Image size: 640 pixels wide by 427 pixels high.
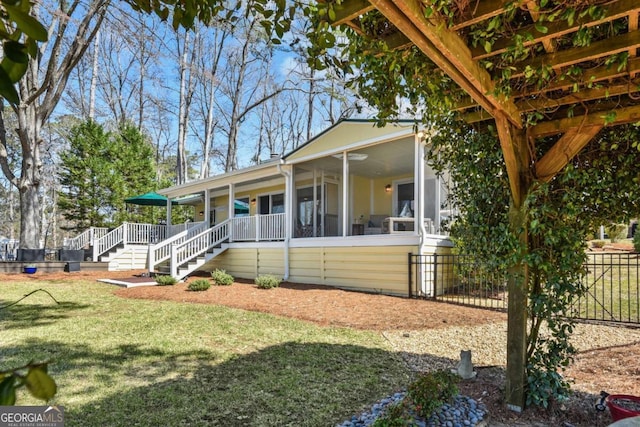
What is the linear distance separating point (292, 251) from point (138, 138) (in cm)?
1469

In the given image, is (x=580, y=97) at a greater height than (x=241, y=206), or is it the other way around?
(x=580, y=97)

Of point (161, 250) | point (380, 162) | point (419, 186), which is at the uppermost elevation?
point (380, 162)

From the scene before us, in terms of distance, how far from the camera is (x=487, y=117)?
3.32 meters

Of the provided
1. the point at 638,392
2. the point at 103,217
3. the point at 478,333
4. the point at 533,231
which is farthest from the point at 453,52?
the point at 103,217

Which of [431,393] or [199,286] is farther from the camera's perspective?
[199,286]

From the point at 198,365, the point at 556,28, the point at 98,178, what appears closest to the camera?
the point at 556,28

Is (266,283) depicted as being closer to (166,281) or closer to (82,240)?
(166,281)

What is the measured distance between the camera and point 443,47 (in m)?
2.01

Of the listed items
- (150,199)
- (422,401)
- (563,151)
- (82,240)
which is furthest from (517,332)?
(82,240)

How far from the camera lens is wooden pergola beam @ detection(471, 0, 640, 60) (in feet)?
6.32

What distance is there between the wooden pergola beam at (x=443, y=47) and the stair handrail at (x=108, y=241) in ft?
53.8

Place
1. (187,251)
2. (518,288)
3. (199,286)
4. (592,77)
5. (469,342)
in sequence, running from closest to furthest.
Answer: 1. (592,77)
2. (518,288)
3. (469,342)
4. (199,286)
5. (187,251)

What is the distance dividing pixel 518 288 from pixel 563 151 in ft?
4.02

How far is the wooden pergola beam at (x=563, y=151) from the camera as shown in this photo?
120 inches
